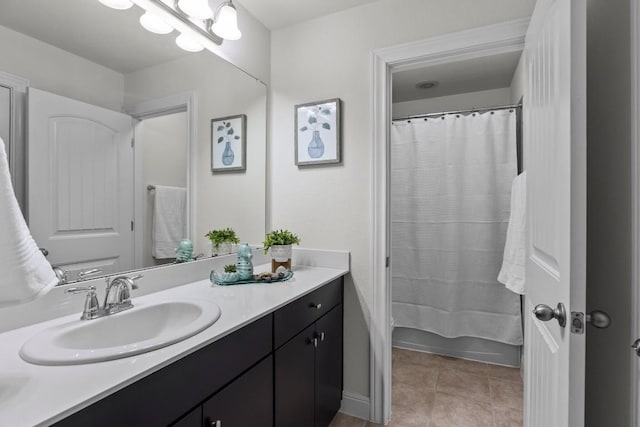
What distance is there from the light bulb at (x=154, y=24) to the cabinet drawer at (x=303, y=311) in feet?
4.37

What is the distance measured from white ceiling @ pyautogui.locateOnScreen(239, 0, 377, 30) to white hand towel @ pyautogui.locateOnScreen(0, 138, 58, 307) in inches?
66.5

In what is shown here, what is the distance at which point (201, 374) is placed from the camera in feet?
2.99

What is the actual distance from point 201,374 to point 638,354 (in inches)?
42.0

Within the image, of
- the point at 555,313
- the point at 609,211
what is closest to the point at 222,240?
the point at 555,313

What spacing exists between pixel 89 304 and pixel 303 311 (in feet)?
2.56

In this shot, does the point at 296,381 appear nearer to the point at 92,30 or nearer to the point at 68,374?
the point at 68,374

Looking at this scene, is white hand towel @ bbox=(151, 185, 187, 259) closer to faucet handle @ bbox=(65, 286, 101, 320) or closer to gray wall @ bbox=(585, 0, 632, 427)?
faucet handle @ bbox=(65, 286, 101, 320)

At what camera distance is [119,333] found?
1.10 m

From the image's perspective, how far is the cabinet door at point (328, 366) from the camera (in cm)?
162

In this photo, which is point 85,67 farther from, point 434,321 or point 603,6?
point 434,321

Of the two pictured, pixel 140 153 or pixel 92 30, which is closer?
pixel 92 30


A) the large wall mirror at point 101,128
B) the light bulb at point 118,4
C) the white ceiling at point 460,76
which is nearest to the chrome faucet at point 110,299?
the large wall mirror at point 101,128

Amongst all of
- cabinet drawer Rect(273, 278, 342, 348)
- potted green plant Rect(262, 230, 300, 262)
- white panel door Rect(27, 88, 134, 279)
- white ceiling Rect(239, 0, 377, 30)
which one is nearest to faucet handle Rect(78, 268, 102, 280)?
white panel door Rect(27, 88, 134, 279)

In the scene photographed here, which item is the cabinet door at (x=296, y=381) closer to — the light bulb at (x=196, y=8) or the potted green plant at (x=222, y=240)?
the potted green plant at (x=222, y=240)
